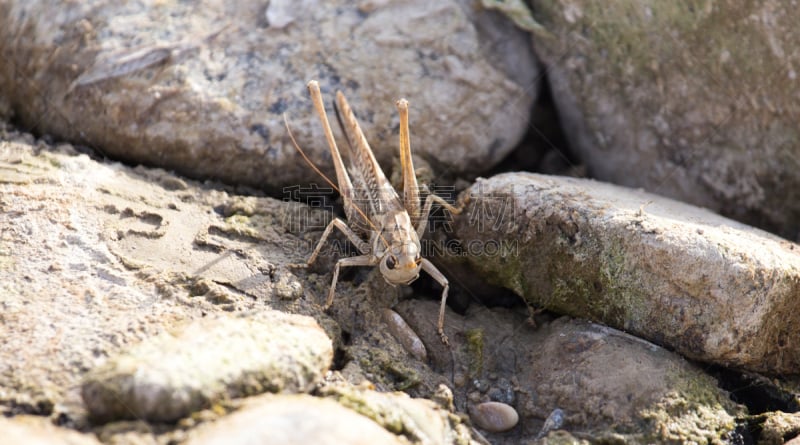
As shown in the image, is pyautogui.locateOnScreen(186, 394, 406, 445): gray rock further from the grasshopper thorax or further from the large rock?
the large rock

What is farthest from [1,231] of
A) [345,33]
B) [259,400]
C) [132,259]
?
[345,33]

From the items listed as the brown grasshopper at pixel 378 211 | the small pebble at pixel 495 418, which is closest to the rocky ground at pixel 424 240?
the small pebble at pixel 495 418

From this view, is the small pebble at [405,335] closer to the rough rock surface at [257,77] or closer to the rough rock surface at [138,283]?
the rough rock surface at [138,283]

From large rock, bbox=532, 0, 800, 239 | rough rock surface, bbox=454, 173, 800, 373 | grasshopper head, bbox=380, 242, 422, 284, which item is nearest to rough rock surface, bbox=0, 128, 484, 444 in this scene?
grasshopper head, bbox=380, 242, 422, 284

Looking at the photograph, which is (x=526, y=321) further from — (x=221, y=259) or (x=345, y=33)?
(x=345, y=33)

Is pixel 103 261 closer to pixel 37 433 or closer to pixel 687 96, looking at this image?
pixel 37 433
